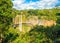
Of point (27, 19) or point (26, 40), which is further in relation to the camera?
point (27, 19)

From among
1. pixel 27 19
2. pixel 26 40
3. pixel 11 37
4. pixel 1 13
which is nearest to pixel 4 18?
pixel 1 13

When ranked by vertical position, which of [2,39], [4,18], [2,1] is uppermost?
[2,1]

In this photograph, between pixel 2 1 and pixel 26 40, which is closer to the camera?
pixel 26 40

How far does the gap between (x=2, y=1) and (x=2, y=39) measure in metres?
2.98

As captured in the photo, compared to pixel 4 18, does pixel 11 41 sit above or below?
below

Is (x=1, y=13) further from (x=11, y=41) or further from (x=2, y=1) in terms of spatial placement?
(x=11, y=41)

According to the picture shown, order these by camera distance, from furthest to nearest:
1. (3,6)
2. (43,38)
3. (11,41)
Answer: (3,6), (11,41), (43,38)

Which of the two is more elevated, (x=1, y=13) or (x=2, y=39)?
(x=1, y=13)

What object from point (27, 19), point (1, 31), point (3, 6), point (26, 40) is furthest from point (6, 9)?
point (27, 19)

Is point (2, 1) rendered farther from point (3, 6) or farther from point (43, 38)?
point (43, 38)

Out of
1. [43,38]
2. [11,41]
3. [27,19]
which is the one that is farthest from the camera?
[27,19]

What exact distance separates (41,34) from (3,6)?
460 cm

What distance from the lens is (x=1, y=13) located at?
1841 centimetres

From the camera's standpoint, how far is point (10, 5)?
19.2 metres
